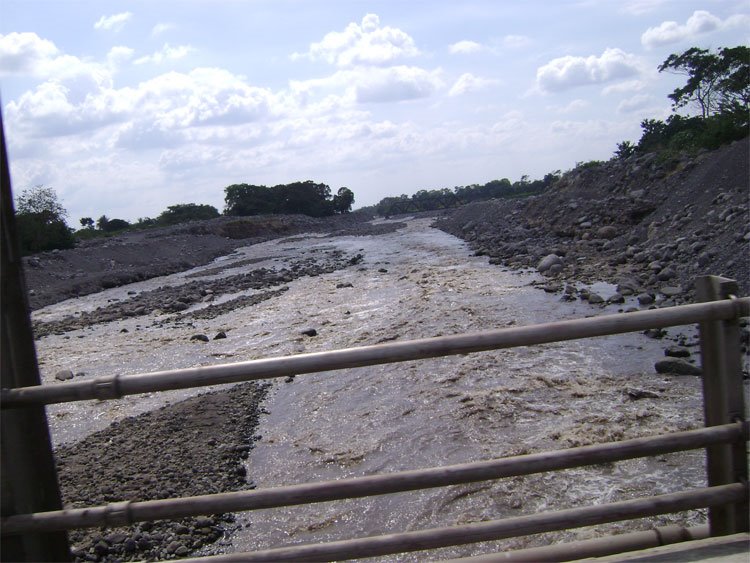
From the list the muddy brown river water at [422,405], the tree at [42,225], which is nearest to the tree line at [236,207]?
the tree at [42,225]

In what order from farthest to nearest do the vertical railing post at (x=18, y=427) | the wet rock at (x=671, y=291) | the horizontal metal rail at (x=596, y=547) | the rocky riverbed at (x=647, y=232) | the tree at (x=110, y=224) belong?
the tree at (x=110, y=224)
the rocky riverbed at (x=647, y=232)
the wet rock at (x=671, y=291)
the vertical railing post at (x=18, y=427)
the horizontal metal rail at (x=596, y=547)

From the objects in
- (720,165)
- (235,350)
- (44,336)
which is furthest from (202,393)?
(720,165)

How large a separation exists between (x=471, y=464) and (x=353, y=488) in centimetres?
50

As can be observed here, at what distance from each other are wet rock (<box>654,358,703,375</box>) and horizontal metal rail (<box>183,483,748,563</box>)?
6241 mm

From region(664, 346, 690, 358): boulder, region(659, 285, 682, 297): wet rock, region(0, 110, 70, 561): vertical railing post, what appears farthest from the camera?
region(659, 285, 682, 297): wet rock

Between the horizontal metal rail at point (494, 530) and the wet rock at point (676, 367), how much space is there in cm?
624

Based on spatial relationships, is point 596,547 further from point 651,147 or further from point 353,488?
point 651,147

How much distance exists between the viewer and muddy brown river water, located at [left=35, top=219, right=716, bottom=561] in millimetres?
5891

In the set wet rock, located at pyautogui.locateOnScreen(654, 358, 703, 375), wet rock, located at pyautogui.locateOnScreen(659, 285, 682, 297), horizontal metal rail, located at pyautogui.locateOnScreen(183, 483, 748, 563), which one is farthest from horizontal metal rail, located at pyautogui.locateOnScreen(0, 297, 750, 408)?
wet rock, located at pyautogui.locateOnScreen(659, 285, 682, 297)

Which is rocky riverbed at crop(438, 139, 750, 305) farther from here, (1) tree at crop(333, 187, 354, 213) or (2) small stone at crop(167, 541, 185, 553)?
(1) tree at crop(333, 187, 354, 213)

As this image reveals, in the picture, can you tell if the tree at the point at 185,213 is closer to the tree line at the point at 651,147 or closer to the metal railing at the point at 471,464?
the tree line at the point at 651,147

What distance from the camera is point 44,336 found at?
55.7 feet

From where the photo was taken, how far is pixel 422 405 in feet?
28.9

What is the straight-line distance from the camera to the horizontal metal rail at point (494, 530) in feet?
9.18
